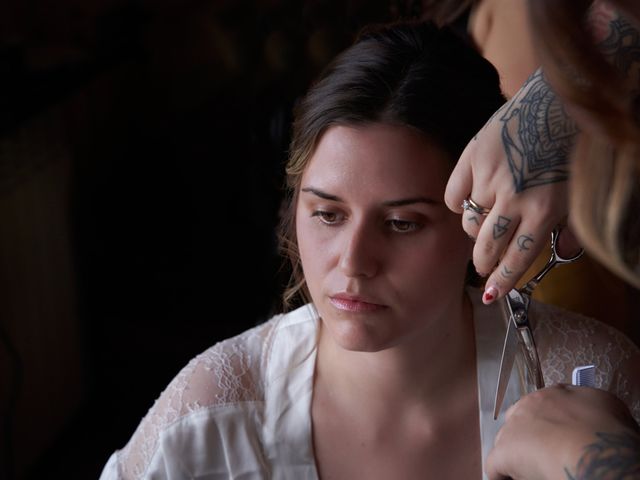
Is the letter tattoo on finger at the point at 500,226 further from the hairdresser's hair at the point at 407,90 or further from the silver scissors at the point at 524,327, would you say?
the hairdresser's hair at the point at 407,90

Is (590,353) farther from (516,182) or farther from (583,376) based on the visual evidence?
(516,182)

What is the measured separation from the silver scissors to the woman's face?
13 centimetres

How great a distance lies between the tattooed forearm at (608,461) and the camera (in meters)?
0.80

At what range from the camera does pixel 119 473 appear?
1242mm

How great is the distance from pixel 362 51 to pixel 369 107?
0.11 meters

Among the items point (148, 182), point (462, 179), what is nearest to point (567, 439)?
point (462, 179)

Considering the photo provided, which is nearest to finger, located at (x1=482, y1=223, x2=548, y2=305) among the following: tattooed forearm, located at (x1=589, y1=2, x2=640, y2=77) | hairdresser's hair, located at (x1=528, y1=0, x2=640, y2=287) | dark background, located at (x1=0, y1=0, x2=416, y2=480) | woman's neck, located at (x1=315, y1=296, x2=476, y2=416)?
hairdresser's hair, located at (x1=528, y1=0, x2=640, y2=287)

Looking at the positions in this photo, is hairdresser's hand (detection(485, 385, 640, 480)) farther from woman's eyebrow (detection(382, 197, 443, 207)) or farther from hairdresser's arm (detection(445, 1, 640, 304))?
woman's eyebrow (detection(382, 197, 443, 207))

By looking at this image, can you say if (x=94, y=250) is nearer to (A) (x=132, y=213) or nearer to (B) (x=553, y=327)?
(A) (x=132, y=213)

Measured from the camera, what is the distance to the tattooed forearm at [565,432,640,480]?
0.80 m

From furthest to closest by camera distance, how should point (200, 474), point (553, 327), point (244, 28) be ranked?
point (244, 28), point (553, 327), point (200, 474)

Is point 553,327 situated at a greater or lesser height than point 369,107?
lesser

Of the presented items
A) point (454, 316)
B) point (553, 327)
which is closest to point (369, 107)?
point (454, 316)

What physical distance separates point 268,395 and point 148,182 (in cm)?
179
